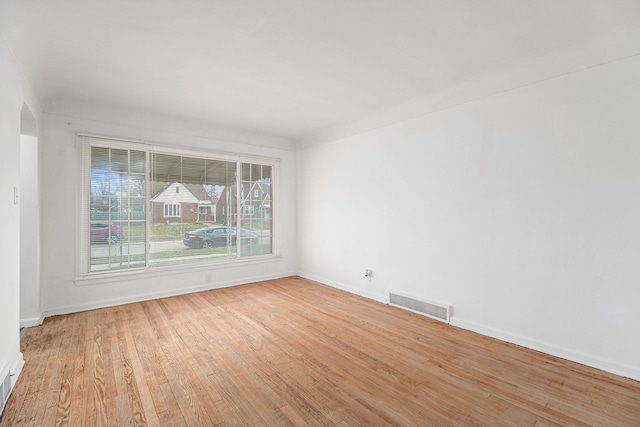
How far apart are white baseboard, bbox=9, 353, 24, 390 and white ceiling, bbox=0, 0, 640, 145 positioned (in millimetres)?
2564

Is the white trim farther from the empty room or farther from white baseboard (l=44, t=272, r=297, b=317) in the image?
white baseboard (l=44, t=272, r=297, b=317)

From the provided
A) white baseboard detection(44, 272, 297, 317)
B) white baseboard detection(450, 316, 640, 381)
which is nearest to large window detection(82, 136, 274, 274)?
white baseboard detection(44, 272, 297, 317)

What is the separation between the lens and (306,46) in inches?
Result: 104

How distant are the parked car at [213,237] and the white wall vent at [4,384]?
2831mm

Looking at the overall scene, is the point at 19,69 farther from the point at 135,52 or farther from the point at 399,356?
the point at 399,356

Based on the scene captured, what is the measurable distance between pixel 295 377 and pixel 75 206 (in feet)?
12.3

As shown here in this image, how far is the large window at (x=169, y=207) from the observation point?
4.17 meters

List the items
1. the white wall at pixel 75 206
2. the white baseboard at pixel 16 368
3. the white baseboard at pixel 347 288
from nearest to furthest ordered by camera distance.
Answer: the white baseboard at pixel 16 368 → the white wall at pixel 75 206 → the white baseboard at pixel 347 288

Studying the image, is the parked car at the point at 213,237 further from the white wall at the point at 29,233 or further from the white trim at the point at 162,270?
the white wall at the point at 29,233

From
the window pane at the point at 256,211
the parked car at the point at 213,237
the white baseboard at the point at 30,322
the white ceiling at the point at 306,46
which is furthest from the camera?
the window pane at the point at 256,211

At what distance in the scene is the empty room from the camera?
2158mm

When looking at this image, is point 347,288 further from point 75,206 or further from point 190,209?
point 75,206

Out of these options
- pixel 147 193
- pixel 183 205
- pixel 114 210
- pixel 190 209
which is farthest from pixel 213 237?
pixel 114 210

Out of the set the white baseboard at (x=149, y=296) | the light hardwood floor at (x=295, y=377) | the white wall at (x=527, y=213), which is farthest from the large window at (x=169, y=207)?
the white wall at (x=527, y=213)
